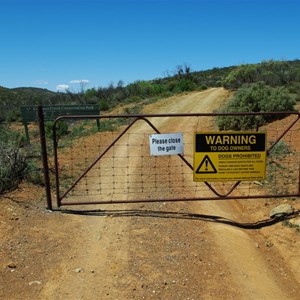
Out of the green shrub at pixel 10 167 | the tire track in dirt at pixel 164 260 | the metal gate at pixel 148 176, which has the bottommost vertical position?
the tire track in dirt at pixel 164 260

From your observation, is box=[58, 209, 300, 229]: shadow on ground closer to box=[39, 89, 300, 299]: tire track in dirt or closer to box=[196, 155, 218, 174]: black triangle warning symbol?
box=[39, 89, 300, 299]: tire track in dirt

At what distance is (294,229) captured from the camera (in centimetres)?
616

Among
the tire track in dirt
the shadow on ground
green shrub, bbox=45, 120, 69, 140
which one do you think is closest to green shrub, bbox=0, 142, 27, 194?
the shadow on ground

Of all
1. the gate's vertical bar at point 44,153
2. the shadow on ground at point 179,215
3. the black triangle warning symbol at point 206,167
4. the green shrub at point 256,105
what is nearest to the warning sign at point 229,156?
the black triangle warning symbol at point 206,167

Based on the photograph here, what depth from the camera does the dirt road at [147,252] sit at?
450 cm

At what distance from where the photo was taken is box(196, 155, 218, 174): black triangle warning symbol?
21.4 ft

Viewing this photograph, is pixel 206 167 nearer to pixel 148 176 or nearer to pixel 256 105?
pixel 148 176

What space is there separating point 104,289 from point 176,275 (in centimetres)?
90

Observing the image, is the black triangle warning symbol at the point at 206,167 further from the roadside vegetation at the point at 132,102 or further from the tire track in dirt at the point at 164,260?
the roadside vegetation at the point at 132,102

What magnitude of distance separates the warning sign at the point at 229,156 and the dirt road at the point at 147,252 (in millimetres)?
714

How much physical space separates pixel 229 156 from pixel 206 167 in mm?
423

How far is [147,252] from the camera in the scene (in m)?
5.29

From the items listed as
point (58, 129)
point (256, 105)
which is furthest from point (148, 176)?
point (58, 129)

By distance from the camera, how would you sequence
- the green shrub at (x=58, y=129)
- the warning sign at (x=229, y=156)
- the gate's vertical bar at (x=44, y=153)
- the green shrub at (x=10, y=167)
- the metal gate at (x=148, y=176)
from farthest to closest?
the green shrub at (x=58, y=129) < the green shrub at (x=10, y=167) < the metal gate at (x=148, y=176) < the warning sign at (x=229, y=156) < the gate's vertical bar at (x=44, y=153)
